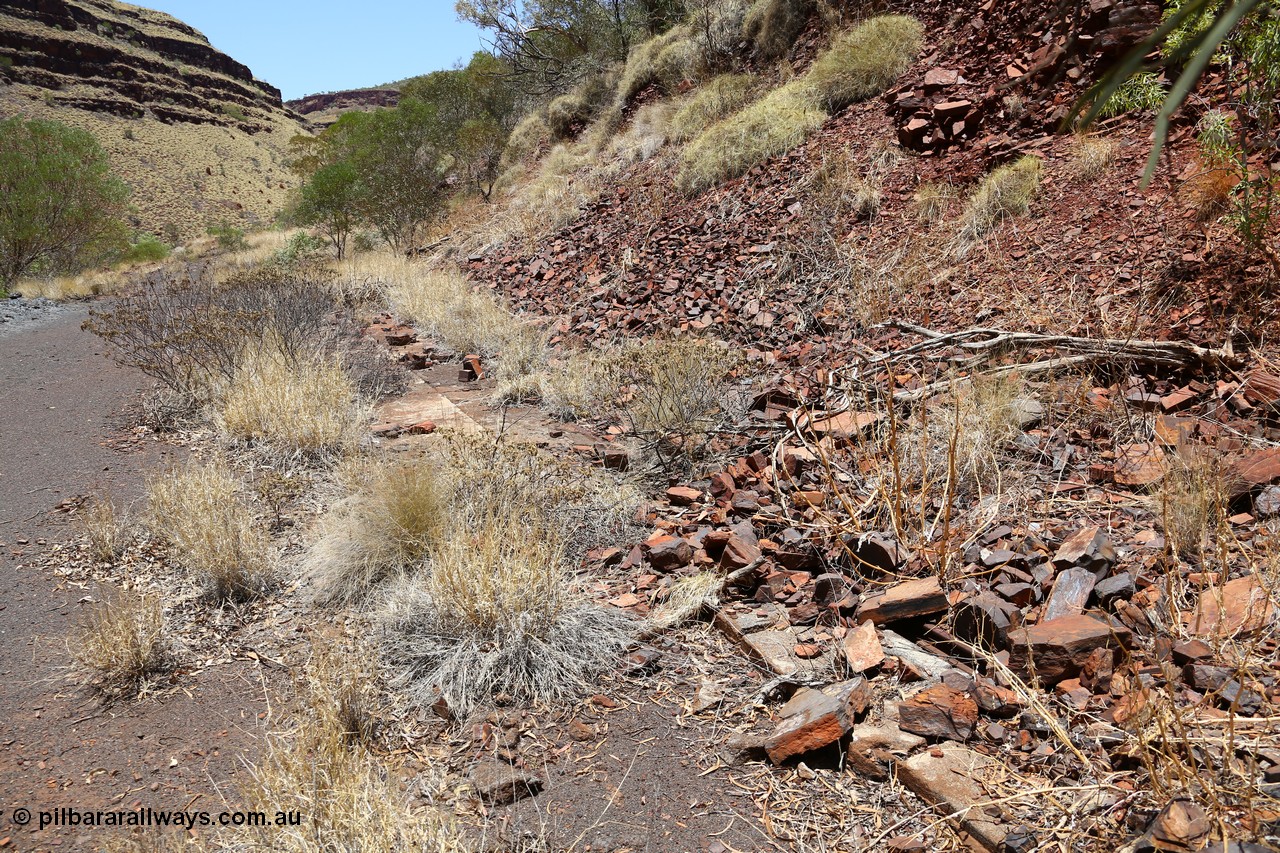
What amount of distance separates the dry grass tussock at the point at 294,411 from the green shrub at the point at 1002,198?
522 cm

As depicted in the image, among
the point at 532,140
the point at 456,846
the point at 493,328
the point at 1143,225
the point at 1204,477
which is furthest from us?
the point at 532,140

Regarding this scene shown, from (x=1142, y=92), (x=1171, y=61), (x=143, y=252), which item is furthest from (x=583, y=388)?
(x=143, y=252)

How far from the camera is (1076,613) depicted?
9.01 ft

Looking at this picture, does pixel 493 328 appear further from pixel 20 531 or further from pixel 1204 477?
pixel 1204 477

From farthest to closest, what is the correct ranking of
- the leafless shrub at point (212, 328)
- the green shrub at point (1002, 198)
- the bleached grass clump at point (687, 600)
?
the leafless shrub at point (212, 328) < the green shrub at point (1002, 198) < the bleached grass clump at point (687, 600)

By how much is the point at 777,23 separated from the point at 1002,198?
7.09 meters

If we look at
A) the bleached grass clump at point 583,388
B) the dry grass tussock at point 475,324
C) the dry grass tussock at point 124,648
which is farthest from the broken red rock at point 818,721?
the dry grass tussock at point 475,324

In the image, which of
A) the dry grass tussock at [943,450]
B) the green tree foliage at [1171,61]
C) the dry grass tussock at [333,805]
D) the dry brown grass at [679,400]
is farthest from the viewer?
the dry brown grass at [679,400]

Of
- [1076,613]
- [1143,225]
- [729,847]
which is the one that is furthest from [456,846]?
[1143,225]

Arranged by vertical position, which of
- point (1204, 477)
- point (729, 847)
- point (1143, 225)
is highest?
point (1143, 225)

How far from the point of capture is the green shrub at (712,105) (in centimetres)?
1144

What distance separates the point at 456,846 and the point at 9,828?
1.56 m

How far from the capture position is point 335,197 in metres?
18.1

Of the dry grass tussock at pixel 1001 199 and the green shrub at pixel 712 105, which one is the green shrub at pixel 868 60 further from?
the dry grass tussock at pixel 1001 199
